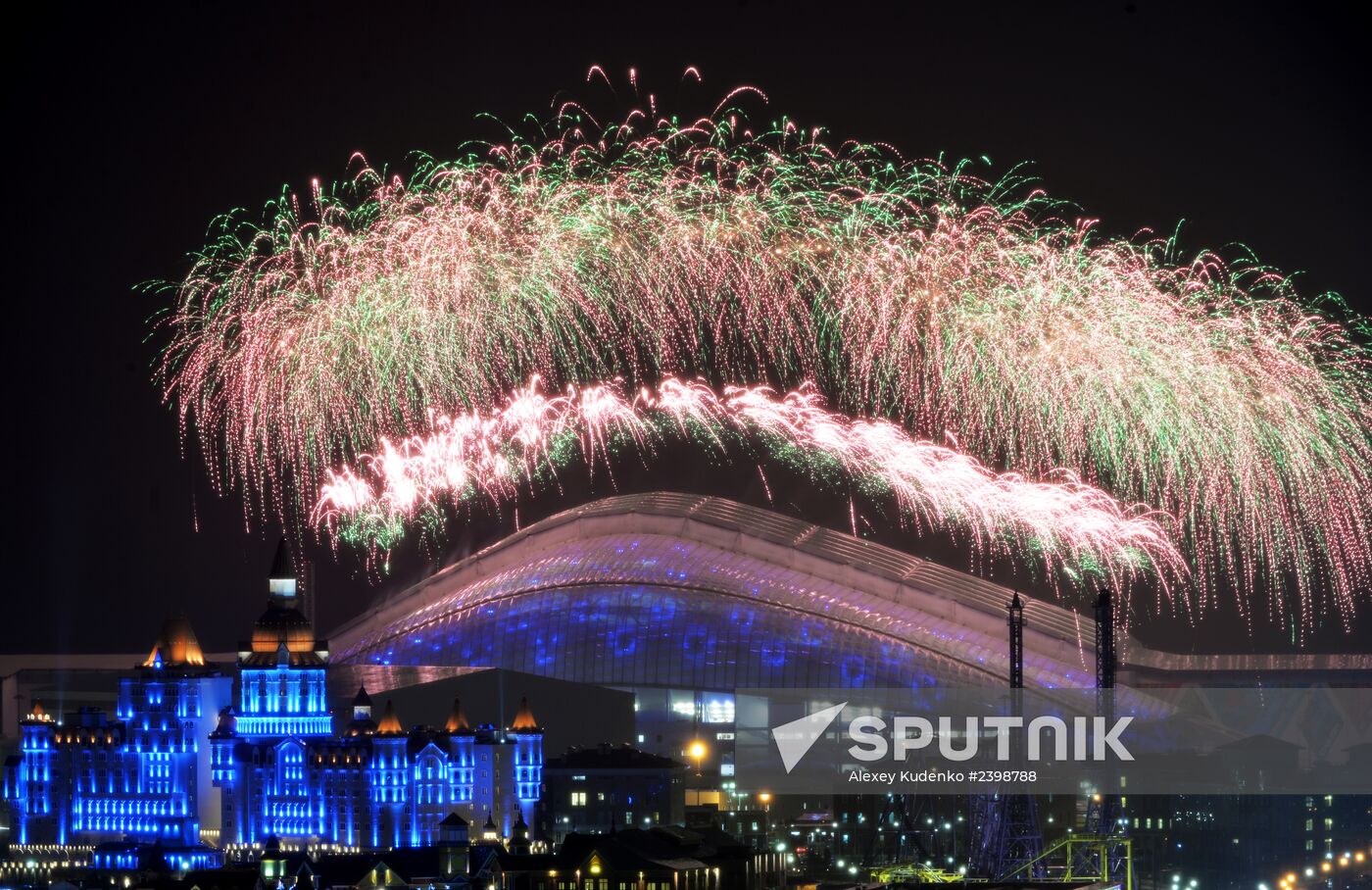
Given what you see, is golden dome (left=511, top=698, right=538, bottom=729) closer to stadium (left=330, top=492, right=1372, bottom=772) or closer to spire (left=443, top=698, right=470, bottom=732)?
spire (left=443, top=698, right=470, bottom=732)

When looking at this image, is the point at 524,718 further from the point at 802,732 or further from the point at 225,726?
the point at 802,732

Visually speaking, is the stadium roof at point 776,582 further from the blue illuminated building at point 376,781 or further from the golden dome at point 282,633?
the blue illuminated building at point 376,781

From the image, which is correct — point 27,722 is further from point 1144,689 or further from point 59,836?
point 1144,689

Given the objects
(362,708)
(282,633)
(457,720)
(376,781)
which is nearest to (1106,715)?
(457,720)

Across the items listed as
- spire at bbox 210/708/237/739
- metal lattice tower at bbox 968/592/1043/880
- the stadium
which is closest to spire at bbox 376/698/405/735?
spire at bbox 210/708/237/739

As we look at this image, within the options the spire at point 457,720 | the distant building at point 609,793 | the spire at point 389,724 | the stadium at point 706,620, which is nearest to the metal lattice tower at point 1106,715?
the distant building at point 609,793

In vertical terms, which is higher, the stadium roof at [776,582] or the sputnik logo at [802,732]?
the stadium roof at [776,582]
